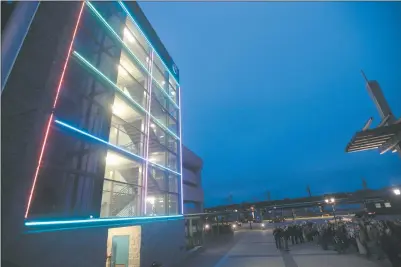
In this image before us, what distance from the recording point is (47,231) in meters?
6.99

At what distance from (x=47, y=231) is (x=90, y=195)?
8.33 ft

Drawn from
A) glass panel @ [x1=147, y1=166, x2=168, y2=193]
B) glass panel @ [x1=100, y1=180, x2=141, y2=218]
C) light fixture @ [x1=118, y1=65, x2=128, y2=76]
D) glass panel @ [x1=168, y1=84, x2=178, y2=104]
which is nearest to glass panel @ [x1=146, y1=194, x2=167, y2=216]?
glass panel @ [x1=147, y1=166, x2=168, y2=193]

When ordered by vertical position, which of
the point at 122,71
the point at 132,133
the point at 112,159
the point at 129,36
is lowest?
the point at 112,159

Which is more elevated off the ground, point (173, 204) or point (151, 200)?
point (151, 200)

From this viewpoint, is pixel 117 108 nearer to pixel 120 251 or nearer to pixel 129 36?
pixel 129 36

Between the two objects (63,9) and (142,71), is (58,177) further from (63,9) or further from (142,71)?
(142,71)

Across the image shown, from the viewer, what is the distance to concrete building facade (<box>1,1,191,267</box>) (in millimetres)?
6598

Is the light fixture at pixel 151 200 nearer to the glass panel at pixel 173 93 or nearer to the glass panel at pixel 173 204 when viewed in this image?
the glass panel at pixel 173 204

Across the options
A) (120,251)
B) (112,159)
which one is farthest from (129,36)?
(120,251)

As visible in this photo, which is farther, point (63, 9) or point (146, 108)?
point (146, 108)

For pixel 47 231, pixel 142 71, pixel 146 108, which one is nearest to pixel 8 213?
pixel 47 231

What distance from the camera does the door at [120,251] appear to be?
12.9 m

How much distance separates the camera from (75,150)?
364 inches

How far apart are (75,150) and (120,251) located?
26.1 feet
